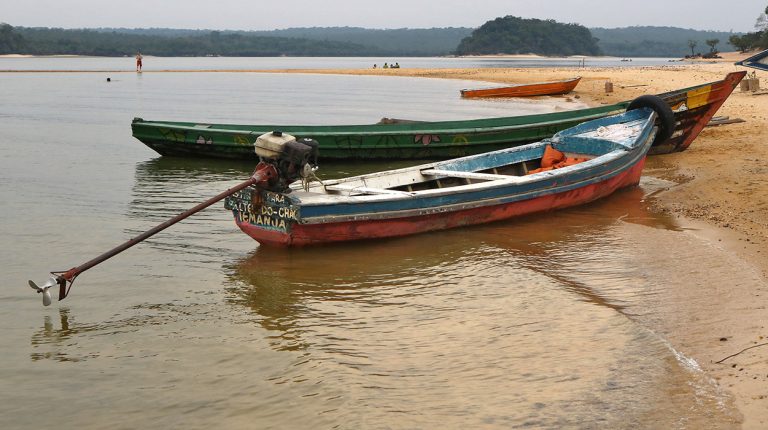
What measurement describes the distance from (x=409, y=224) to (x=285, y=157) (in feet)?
6.30

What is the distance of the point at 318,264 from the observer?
8.99 m

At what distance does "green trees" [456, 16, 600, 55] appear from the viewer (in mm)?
171250

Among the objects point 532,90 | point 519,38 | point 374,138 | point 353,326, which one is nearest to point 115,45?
point 519,38

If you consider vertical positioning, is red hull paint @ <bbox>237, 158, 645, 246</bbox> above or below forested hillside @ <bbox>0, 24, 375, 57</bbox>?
below

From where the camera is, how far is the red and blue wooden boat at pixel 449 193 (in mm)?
9180

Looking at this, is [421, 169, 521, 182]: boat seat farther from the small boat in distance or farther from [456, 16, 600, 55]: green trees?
[456, 16, 600, 55]: green trees

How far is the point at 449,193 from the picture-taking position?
32.5 feet

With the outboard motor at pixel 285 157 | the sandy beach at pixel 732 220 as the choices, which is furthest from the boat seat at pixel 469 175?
the outboard motor at pixel 285 157

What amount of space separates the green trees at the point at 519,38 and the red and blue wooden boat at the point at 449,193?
533ft

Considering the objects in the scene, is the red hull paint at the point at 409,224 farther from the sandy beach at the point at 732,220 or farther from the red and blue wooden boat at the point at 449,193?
the sandy beach at the point at 732,220

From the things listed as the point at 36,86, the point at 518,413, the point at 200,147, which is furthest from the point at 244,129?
the point at 36,86

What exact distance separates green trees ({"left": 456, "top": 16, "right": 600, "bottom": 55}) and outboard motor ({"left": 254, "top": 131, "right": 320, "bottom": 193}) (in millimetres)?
167005

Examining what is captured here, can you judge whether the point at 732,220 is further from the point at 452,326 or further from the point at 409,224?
the point at 452,326

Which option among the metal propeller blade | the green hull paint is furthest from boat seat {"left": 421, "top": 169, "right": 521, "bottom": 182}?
the metal propeller blade
